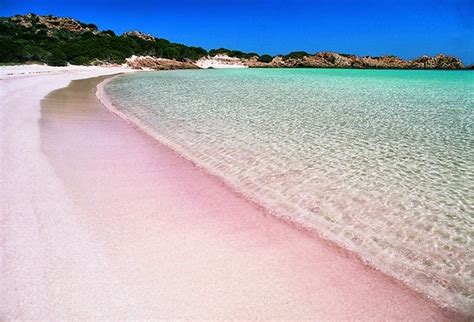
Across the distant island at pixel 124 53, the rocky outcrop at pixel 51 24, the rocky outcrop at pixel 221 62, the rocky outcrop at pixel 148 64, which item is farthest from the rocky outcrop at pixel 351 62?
the rocky outcrop at pixel 51 24

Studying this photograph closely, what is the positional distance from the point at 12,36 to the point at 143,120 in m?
50.8

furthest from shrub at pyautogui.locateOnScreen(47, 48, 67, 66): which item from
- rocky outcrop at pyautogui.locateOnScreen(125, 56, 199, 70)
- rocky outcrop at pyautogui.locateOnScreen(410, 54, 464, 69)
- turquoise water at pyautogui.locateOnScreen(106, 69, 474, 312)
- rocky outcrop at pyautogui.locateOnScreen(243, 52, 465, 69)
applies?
rocky outcrop at pyautogui.locateOnScreen(410, 54, 464, 69)

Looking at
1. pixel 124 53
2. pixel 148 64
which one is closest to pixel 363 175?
pixel 148 64

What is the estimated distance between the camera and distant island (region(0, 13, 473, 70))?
134 feet

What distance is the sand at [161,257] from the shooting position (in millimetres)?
2686

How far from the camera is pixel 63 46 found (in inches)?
1859

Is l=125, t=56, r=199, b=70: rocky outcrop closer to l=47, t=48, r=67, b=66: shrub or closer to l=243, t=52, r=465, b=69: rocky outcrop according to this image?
l=47, t=48, r=67, b=66: shrub

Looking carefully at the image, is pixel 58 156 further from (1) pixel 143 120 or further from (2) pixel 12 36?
(2) pixel 12 36

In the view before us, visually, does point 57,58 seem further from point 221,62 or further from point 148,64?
point 221,62

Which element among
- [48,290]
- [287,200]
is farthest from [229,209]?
[48,290]

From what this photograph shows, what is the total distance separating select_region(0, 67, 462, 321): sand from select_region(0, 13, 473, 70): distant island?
117 ft

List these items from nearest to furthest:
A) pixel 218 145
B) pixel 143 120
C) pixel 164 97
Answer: pixel 218 145, pixel 143 120, pixel 164 97

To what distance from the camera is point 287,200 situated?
4.93 m

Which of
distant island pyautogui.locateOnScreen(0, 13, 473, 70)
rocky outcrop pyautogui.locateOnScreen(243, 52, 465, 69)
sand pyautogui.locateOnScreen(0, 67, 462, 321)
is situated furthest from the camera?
rocky outcrop pyautogui.locateOnScreen(243, 52, 465, 69)
